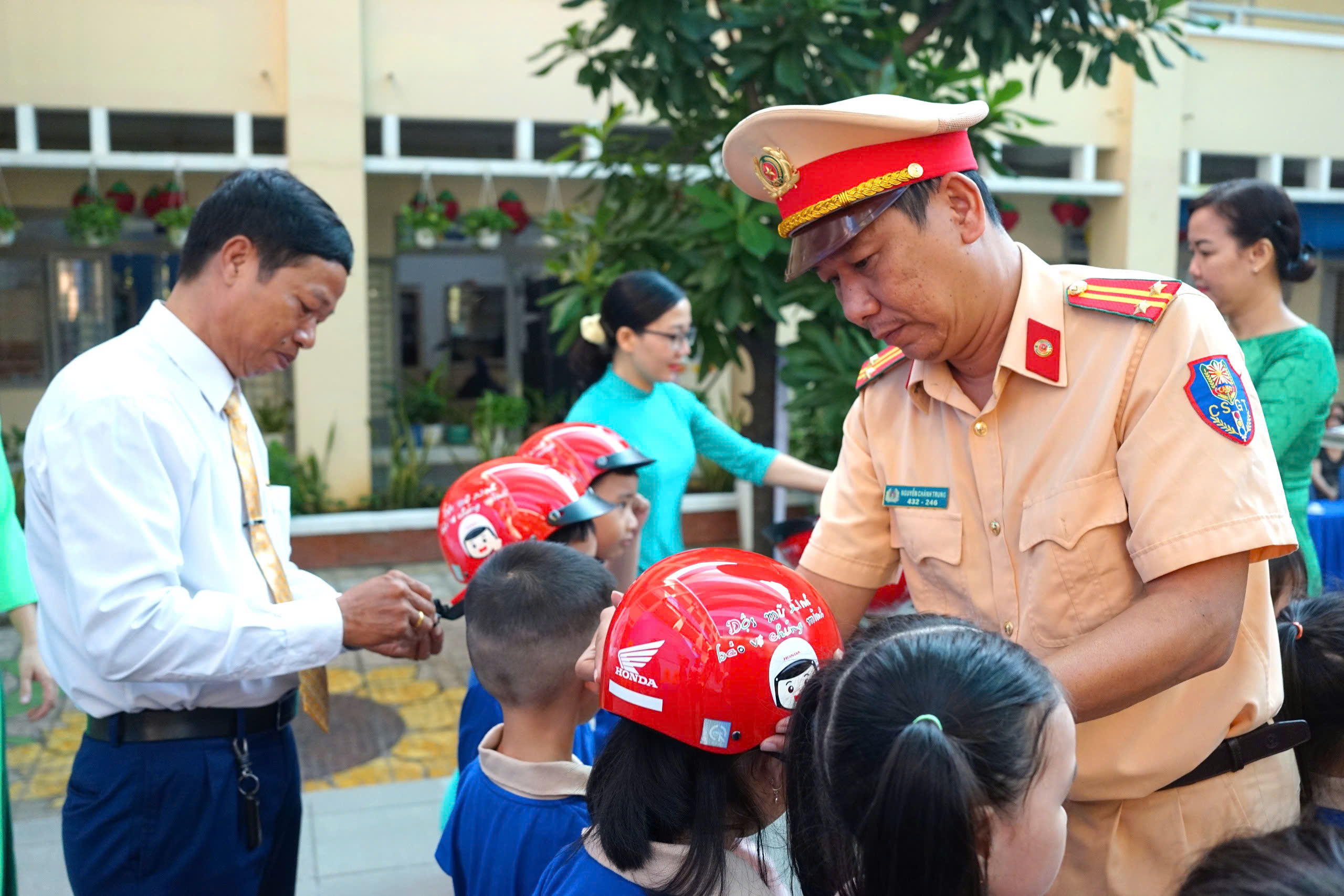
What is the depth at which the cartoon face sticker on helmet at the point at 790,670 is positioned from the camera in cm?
139

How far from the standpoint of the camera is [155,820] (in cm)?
192

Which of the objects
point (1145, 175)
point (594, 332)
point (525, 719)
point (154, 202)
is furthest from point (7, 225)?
point (1145, 175)

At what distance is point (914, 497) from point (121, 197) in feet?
25.5

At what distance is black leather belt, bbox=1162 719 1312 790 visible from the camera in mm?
1491

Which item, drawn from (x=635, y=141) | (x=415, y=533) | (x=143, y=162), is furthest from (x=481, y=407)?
(x=635, y=141)

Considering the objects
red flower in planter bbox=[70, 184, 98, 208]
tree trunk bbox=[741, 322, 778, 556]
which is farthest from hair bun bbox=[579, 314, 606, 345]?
red flower in planter bbox=[70, 184, 98, 208]

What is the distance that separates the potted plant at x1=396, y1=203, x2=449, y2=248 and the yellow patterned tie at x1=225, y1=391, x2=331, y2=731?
6.32 m

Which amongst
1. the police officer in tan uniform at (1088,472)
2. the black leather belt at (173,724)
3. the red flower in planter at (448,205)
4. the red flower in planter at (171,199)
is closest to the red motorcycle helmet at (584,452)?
the black leather belt at (173,724)

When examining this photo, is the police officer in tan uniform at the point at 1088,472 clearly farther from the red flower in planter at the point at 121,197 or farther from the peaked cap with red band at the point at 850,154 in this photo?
the red flower in planter at the point at 121,197

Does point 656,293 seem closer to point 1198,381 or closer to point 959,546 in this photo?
point 959,546

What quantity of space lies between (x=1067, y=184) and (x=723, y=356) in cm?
606

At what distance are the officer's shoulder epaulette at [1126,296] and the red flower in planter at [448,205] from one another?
286 inches

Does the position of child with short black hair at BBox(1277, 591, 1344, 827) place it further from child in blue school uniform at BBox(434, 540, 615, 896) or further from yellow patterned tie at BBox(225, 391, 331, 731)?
yellow patterned tie at BBox(225, 391, 331, 731)

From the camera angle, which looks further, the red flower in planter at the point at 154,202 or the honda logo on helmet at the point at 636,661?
the red flower in planter at the point at 154,202
